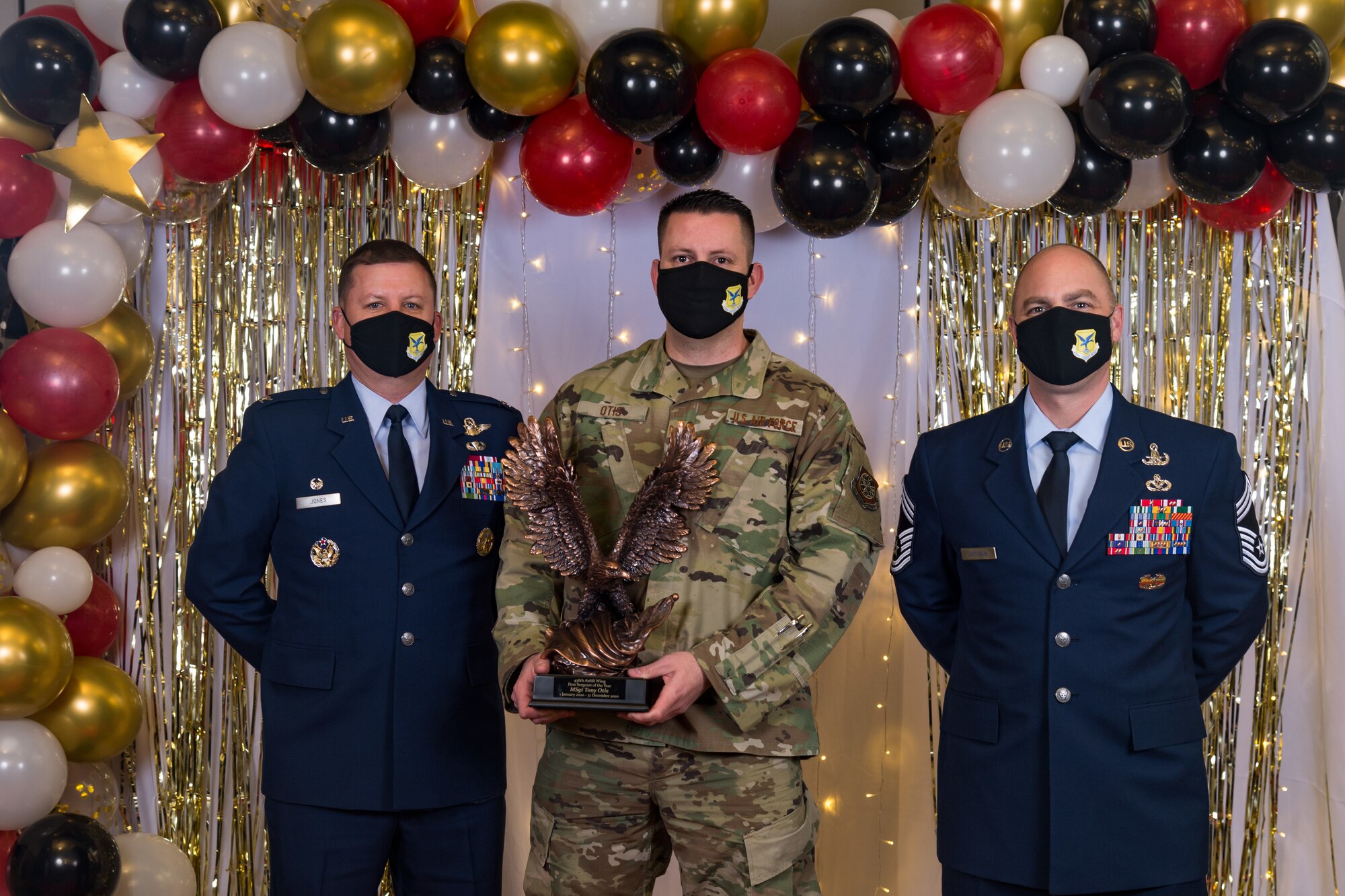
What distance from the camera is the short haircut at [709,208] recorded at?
2486 millimetres

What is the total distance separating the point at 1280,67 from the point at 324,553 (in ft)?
8.03

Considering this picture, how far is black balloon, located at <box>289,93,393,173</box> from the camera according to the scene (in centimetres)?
307

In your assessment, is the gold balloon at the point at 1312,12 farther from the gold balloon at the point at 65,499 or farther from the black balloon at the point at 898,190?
the gold balloon at the point at 65,499

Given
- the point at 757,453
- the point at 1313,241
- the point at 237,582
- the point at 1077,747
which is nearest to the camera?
the point at 1077,747

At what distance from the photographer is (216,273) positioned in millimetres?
3600

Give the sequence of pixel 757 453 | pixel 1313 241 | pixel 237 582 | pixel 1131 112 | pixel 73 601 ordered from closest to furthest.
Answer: pixel 757 453 < pixel 237 582 < pixel 1131 112 < pixel 73 601 < pixel 1313 241

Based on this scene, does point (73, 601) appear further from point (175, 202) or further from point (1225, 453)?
point (1225, 453)

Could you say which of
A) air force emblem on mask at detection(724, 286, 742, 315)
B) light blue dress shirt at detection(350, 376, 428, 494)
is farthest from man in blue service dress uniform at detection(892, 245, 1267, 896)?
light blue dress shirt at detection(350, 376, 428, 494)

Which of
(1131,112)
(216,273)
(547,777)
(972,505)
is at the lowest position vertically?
(547,777)

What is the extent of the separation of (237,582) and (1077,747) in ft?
5.86

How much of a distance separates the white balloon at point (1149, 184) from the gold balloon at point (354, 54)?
6.20ft

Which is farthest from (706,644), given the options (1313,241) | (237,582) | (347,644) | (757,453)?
(1313,241)

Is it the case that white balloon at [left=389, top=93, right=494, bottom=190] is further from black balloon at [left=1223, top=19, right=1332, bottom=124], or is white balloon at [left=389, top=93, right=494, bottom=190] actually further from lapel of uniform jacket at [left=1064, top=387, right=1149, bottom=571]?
black balloon at [left=1223, top=19, right=1332, bottom=124]

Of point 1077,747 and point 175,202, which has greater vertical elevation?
point 175,202
